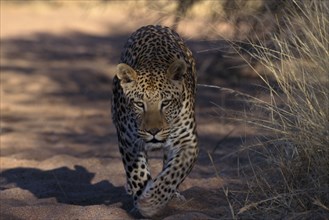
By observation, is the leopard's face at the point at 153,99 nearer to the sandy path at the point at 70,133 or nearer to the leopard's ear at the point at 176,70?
the leopard's ear at the point at 176,70

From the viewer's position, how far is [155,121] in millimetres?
7230

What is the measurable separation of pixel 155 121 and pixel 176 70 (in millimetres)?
561

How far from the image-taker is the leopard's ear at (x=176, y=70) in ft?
24.7

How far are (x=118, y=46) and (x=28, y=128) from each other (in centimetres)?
915

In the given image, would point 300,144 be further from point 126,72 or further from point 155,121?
point 126,72

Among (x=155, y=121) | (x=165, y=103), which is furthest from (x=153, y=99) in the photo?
(x=155, y=121)

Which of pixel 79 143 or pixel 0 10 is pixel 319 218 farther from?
pixel 0 10

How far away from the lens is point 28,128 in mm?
13172

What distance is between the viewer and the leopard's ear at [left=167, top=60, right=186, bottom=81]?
753cm

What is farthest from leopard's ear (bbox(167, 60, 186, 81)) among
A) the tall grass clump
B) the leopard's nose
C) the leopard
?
the tall grass clump

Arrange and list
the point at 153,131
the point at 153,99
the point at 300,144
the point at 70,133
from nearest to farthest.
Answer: the point at 300,144 → the point at 153,131 → the point at 153,99 → the point at 70,133

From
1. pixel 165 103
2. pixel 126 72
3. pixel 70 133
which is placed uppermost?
pixel 126 72

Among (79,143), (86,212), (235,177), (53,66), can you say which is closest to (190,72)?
(235,177)

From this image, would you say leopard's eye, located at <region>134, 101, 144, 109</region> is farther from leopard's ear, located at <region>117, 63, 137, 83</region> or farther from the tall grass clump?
the tall grass clump
